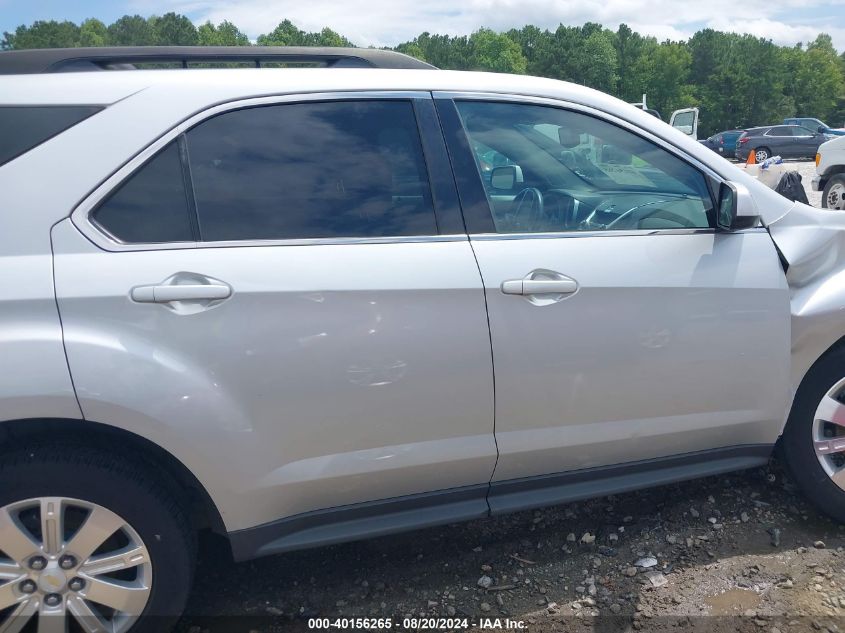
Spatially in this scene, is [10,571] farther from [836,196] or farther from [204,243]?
[836,196]

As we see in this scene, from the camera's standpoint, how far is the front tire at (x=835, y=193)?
867cm

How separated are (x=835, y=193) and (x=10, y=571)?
984 cm

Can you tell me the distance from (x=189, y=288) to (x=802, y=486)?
249 cm

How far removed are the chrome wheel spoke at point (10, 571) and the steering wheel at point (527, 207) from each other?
6.08 feet

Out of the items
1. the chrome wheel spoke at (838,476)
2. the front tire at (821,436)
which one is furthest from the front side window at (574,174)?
the chrome wheel spoke at (838,476)

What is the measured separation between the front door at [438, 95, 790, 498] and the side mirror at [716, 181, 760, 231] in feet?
0.18

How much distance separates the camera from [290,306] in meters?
1.98

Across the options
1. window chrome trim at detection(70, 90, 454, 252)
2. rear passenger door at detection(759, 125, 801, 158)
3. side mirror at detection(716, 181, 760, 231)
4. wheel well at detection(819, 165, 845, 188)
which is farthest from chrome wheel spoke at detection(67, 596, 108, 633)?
rear passenger door at detection(759, 125, 801, 158)

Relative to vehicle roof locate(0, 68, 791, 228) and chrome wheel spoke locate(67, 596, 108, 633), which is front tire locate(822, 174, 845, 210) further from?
chrome wheel spoke locate(67, 596, 108, 633)

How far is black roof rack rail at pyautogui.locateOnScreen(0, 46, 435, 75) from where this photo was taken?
2090 mm

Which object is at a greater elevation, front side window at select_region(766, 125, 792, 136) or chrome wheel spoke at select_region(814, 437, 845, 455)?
chrome wheel spoke at select_region(814, 437, 845, 455)

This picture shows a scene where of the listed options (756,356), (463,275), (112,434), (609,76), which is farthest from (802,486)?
(609,76)

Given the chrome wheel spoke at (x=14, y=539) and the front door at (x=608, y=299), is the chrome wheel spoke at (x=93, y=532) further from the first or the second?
the front door at (x=608, y=299)

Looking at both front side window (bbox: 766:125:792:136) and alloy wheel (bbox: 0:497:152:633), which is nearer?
alloy wheel (bbox: 0:497:152:633)
